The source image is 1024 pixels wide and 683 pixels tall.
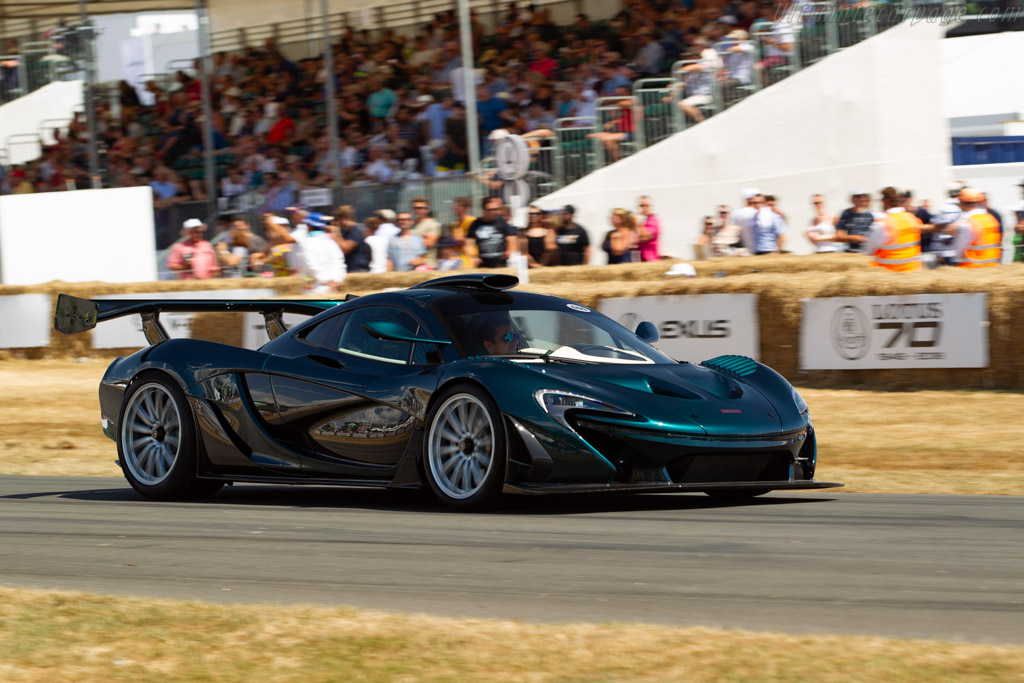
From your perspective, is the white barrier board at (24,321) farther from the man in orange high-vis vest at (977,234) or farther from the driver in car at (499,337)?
the driver in car at (499,337)

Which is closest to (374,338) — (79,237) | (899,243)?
(899,243)

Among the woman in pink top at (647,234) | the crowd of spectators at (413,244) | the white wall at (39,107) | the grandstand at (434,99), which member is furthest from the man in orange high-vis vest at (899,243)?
the white wall at (39,107)

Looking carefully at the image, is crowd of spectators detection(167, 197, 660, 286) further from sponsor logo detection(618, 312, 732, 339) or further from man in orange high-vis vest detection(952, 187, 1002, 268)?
man in orange high-vis vest detection(952, 187, 1002, 268)

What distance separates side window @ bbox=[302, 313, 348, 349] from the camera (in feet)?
25.4

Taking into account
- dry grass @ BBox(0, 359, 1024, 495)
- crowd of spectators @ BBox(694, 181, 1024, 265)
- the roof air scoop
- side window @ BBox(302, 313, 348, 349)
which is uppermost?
crowd of spectators @ BBox(694, 181, 1024, 265)

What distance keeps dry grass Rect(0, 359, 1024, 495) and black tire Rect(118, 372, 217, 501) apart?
6.89 ft

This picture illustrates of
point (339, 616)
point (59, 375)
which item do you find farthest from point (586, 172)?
point (339, 616)

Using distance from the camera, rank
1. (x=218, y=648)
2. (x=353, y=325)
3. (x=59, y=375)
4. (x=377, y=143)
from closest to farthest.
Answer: (x=218, y=648) < (x=353, y=325) < (x=59, y=375) < (x=377, y=143)

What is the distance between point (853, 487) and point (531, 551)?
133 inches

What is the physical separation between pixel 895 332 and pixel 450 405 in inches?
297

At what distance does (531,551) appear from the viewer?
557 centimetres

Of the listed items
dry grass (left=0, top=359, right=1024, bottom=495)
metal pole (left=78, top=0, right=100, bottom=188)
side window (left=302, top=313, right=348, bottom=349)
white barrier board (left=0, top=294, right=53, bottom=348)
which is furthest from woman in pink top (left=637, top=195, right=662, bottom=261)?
side window (left=302, top=313, right=348, bottom=349)

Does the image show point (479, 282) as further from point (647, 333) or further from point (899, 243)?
point (899, 243)

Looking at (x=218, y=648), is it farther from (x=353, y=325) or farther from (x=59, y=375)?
(x=59, y=375)
